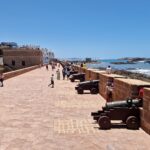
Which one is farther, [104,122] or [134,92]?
[134,92]

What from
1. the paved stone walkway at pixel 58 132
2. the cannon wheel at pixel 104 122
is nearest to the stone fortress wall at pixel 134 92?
the paved stone walkway at pixel 58 132

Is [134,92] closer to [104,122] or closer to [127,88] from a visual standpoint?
[127,88]

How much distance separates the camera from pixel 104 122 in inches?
377

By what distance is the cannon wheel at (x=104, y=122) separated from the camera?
31.3ft

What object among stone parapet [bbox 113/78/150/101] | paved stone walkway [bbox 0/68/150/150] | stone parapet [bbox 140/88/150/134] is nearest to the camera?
paved stone walkway [bbox 0/68/150/150]

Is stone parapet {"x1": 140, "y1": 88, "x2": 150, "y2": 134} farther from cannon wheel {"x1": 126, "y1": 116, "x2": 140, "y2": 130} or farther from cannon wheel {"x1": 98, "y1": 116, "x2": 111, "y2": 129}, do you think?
cannon wheel {"x1": 98, "y1": 116, "x2": 111, "y2": 129}

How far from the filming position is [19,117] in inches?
451

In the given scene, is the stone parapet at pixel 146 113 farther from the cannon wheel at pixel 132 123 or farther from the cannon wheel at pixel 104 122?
the cannon wheel at pixel 104 122

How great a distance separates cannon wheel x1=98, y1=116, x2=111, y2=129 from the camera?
31.3 ft

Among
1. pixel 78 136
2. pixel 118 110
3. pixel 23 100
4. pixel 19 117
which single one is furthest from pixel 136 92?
pixel 23 100

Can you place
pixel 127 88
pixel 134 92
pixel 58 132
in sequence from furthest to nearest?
1. pixel 127 88
2. pixel 134 92
3. pixel 58 132

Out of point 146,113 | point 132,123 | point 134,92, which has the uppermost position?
point 134,92

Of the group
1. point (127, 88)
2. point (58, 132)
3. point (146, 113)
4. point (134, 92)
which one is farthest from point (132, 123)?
point (127, 88)

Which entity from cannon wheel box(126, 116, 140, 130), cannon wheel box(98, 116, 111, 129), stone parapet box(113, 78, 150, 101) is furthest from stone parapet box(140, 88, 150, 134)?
stone parapet box(113, 78, 150, 101)
